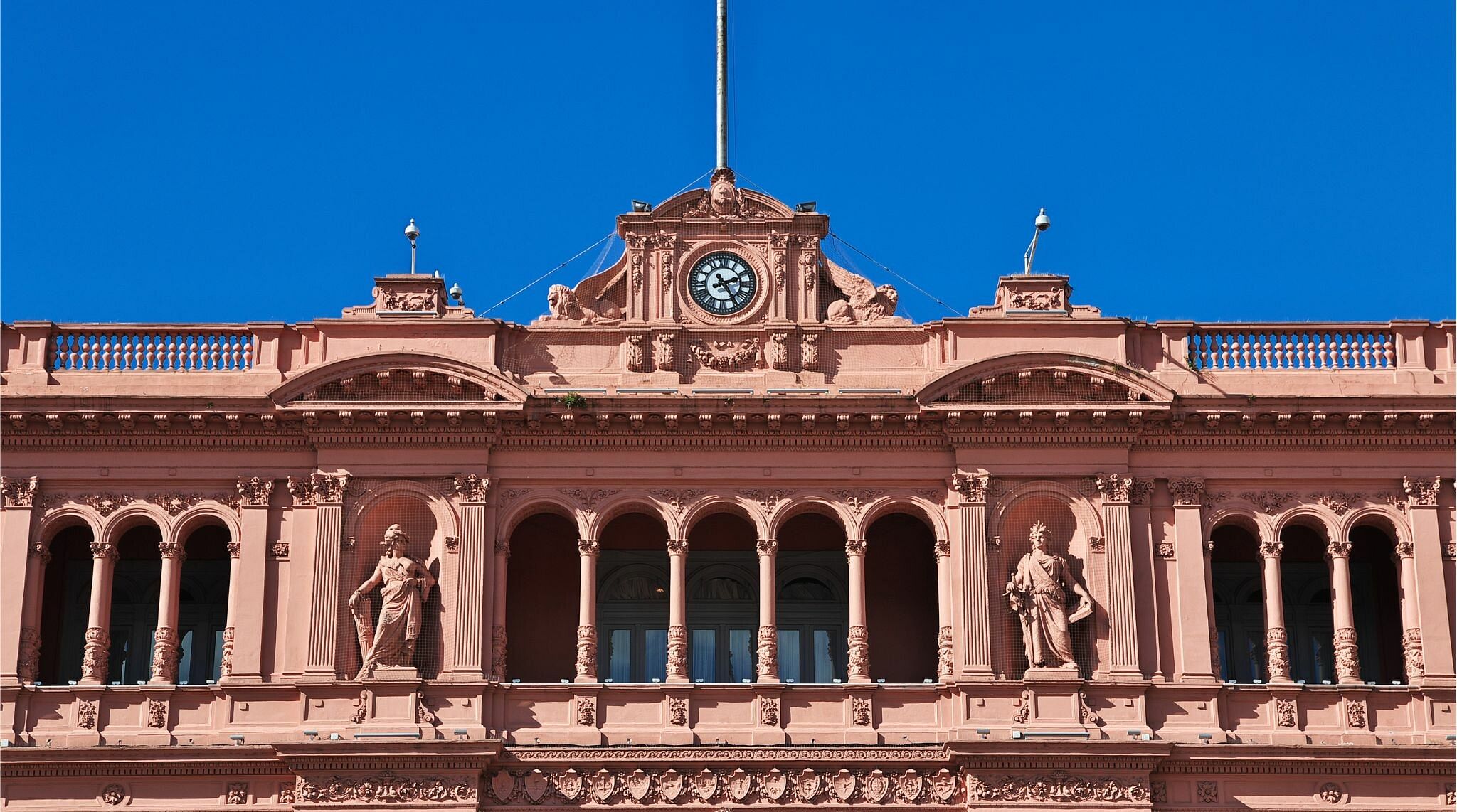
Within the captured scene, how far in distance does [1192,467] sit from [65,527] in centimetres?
A: 2021

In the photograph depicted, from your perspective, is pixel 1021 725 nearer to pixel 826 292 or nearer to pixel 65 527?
pixel 826 292

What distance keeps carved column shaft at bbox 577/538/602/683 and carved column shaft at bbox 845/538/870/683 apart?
14.6 feet

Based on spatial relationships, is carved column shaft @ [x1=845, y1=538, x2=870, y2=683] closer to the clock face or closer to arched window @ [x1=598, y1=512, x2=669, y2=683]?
arched window @ [x1=598, y1=512, x2=669, y2=683]

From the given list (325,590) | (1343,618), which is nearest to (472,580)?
(325,590)

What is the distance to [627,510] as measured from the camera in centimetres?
4241

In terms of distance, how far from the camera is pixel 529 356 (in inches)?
1694

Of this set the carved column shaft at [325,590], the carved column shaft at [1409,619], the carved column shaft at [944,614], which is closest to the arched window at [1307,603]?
the carved column shaft at [1409,619]

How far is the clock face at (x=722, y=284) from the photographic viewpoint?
142ft

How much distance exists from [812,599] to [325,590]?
29.2 feet

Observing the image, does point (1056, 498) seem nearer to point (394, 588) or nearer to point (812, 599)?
point (812, 599)

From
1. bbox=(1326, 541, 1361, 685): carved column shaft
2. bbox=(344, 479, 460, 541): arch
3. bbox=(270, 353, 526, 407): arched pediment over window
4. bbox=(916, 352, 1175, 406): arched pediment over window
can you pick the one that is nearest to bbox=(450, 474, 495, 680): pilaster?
bbox=(344, 479, 460, 541): arch

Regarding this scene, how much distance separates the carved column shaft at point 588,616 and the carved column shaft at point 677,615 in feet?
4.28

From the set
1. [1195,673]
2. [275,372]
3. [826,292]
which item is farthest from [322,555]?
[1195,673]

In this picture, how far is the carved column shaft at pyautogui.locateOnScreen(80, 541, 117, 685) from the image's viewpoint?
4125 centimetres
